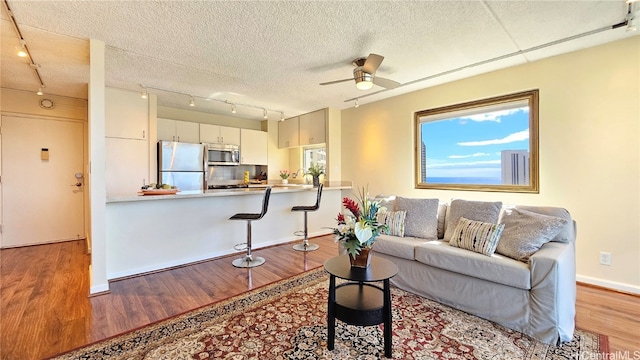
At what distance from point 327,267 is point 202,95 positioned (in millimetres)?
3850

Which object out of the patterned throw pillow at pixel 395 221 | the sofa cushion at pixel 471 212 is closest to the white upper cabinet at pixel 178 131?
the patterned throw pillow at pixel 395 221

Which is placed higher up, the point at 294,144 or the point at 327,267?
the point at 294,144

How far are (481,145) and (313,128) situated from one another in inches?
125

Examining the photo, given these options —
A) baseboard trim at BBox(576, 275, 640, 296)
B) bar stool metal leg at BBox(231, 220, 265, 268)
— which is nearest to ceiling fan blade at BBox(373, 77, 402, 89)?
bar stool metal leg at BBox(231, 220, 265, 268)

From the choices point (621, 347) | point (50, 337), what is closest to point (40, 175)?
point (50, 337)

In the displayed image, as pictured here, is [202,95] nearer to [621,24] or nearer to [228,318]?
[228,318]

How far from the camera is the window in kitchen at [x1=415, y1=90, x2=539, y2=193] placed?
132 inches

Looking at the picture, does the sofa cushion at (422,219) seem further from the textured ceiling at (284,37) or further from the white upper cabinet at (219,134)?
the white upper cabinet at (219,134)

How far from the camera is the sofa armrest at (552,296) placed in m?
1.87

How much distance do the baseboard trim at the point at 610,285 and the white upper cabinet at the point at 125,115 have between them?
239 inches

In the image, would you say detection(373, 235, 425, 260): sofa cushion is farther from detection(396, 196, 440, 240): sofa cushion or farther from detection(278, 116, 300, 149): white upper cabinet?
detection(278, 116, 300, 149): white upper cabinet

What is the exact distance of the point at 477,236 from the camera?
242 centimetres

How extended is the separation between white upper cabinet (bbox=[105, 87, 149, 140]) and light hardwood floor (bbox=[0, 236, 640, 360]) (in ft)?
6.13

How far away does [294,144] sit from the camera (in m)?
6.31
